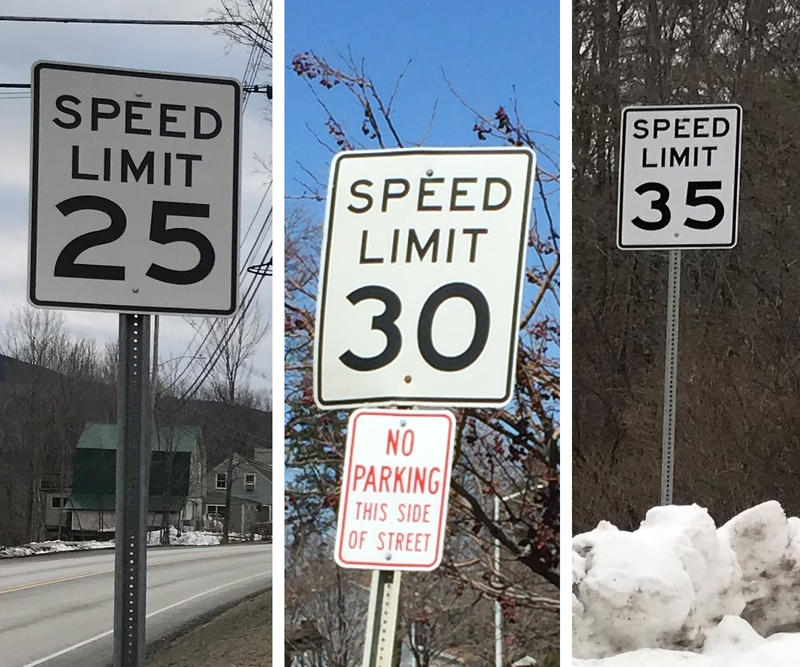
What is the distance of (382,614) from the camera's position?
2.86 meters

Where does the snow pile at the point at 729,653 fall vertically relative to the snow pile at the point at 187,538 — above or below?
above

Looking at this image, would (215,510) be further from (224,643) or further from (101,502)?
(224,643)

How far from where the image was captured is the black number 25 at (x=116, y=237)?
3139 mm

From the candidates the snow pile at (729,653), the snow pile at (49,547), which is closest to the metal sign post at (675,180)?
the snow pile at (729,653)

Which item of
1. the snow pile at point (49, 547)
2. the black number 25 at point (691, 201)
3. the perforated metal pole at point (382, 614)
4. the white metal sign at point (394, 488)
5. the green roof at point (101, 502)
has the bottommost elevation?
the snow pile at point (49, 547)

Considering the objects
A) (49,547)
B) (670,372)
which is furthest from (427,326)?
(49,547)

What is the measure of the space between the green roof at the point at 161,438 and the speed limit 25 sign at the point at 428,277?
21.6 metres

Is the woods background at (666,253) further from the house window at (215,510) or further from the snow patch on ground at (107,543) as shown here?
the house window at (215,510)

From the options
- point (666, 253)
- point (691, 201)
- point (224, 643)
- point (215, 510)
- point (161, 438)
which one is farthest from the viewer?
point (215, 510)

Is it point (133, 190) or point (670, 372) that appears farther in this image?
point (670, 372)

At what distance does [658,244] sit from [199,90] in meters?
3.07

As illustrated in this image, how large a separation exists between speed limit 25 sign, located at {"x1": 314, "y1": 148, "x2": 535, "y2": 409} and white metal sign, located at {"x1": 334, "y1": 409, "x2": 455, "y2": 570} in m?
0.07

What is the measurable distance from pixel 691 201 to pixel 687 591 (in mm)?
1893

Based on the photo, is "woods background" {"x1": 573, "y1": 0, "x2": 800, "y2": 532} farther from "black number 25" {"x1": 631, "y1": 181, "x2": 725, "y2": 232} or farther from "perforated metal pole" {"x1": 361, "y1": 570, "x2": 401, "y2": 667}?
"perforated metal pole" {"x1": 361, "y1": 570, "x2": 401, "y2": 667}
